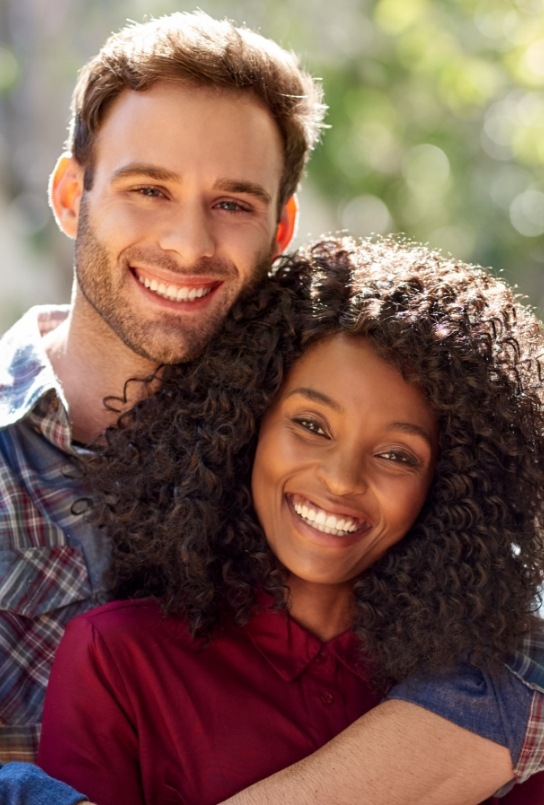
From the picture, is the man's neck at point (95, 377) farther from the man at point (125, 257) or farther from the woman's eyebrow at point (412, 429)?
the woman's eyebrow at point (412, 429)

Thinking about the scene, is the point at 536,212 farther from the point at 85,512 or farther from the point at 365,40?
the point at 85,512

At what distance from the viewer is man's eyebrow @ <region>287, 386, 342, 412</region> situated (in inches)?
108

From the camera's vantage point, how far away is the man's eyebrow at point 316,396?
275 centimetres

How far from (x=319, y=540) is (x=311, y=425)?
26cm

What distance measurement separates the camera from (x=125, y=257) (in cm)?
332

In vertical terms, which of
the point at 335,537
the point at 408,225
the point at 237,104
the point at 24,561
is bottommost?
the point at 24,561

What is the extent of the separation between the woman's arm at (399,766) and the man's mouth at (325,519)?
1.31 feet

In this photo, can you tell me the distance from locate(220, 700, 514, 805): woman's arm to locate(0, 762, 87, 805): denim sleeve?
14.2 inches

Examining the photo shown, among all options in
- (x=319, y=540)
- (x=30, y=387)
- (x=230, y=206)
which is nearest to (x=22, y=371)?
(x=30, y=387)

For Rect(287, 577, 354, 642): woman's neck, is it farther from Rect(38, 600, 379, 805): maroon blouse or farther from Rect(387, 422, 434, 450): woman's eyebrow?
Rect(387, 422, 434, 450): woman's eyebrow

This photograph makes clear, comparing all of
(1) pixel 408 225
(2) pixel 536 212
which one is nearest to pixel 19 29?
(1) pixel 408 225

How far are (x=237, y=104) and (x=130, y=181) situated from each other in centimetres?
37

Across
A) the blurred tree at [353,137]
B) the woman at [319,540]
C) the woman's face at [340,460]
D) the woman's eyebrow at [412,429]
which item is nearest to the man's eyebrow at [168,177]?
the woman at [319,540]

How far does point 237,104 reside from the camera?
339 centimetres
